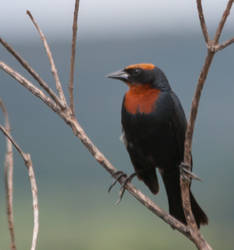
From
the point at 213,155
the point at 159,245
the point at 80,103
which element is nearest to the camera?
the point at 159,245

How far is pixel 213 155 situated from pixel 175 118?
3495 cm

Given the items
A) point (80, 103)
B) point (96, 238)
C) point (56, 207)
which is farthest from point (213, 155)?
point (96, 238)

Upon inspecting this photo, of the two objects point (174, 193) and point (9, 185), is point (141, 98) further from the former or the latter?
point (9, 185)

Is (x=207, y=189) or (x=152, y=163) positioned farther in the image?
(x=207, y=189)

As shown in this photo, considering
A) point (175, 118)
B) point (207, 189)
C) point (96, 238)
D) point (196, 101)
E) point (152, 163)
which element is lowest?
point (207, 189)

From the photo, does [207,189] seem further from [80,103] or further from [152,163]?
[152,163]

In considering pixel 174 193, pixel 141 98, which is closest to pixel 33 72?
pixel 141 98

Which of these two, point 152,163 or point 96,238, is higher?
point 152,163

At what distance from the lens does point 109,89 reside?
41.0 metres

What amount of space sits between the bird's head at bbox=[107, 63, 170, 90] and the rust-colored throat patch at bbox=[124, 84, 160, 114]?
33 mm

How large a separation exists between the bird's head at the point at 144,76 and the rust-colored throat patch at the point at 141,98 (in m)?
0.03

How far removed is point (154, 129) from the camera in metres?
4.13

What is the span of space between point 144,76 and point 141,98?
0.21 m

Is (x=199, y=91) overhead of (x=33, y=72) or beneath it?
beneath
